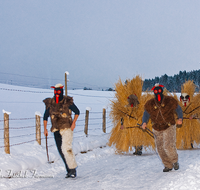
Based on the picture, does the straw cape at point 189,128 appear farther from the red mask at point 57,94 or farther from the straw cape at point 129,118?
the red mask at point 57,94

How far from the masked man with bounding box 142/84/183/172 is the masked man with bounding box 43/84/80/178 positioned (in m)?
1.39

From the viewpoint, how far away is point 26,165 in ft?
16.4

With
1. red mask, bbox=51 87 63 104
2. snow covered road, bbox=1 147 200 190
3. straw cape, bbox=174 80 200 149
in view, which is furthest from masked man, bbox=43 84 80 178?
straw cape, bbox=174 80 200 149

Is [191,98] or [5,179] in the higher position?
[191,98]

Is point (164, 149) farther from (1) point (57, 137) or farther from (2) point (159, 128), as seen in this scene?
(1) point (57, 137)

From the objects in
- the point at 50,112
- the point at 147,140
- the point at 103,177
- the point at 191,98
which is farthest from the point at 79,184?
the point at 191,98

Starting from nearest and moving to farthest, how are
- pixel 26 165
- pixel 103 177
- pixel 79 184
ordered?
pixel 79 184 → pixel 103 177 → pixel 26 165

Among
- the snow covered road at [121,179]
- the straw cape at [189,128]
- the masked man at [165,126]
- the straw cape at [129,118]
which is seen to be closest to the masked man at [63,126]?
the snow covered road at [121,179]

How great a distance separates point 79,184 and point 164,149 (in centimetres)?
157

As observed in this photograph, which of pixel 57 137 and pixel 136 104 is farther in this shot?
pixel 136 104

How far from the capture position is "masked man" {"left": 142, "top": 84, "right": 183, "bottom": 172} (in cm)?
427

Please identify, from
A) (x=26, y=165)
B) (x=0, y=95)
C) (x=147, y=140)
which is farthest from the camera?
(x=0, y=95)

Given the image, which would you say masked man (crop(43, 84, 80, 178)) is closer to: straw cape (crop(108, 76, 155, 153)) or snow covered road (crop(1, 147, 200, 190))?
snow covered road (crop(1, 147, 200, 190))

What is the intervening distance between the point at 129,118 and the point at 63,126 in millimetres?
2569
